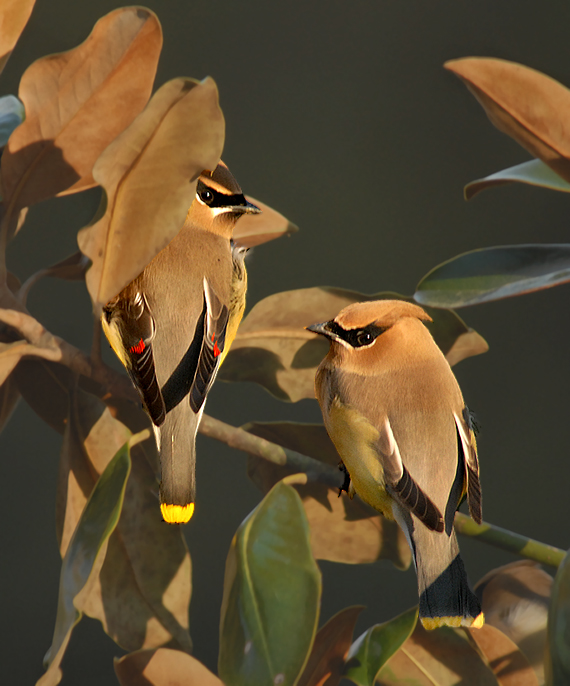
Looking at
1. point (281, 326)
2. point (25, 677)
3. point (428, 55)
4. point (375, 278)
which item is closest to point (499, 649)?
point (281, 326)

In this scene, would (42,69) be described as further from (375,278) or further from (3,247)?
(375,278)

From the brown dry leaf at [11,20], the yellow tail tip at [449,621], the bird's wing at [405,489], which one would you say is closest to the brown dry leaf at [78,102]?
the brown dry leaf at [11,20]

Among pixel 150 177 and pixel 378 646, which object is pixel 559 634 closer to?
pixel 378 646

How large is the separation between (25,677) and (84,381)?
2.11 feet

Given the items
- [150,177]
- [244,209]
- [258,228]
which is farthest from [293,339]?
[150,177]

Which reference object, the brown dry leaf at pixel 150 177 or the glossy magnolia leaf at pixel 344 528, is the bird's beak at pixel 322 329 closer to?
the brown dry leaf at pixel 150 177

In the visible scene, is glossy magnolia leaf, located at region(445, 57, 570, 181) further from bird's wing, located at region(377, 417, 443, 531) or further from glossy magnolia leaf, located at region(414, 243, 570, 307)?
bird's wing, located at region(377, 417, 443, 531)

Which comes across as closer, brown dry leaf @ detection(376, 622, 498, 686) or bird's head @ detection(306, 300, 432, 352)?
bird's head @ detection(306, 300, 432, 352)

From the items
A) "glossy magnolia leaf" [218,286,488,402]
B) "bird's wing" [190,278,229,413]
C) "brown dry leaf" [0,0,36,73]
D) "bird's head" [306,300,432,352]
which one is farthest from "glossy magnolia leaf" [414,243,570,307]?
"brown dry leaf" [0,0,36,73]

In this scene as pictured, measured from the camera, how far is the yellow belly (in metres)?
0.60

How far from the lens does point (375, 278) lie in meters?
1.36

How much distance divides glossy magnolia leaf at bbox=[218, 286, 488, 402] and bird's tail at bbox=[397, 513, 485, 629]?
0.34 meters

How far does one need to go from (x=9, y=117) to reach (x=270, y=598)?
0.59 m

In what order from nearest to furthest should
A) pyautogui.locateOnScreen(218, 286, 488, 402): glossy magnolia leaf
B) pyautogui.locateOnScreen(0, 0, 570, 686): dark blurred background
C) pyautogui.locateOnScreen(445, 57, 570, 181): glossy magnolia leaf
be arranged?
pyautogui.locateOnScreen(445, 57, 570, 181): glossy magnolia leaf, pyautogui.locateOnScreen(218, 286, 488, 402): glossy magnolia leaf, pyautogui.locateOnScreen(0, 0, 570, 686): dark blurred background
